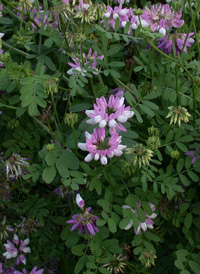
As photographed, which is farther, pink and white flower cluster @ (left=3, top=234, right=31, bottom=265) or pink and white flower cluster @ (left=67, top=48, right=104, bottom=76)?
pink and white flower cluster @ (left=3, top=234, right=31, bottom=265)

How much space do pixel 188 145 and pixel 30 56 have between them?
0.93 meters

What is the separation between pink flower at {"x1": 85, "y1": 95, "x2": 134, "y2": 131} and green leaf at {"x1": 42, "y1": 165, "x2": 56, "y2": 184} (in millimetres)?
240

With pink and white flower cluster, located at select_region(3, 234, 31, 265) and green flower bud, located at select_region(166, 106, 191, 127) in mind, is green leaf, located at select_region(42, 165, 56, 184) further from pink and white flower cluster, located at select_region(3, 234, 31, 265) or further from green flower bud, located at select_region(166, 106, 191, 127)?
pink and white flower cluster, located at select_region(3, 234, 31, 265)

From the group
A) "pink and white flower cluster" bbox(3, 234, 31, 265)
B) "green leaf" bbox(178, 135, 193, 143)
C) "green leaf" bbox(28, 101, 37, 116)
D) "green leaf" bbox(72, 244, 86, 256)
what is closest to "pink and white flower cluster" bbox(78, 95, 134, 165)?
"green leaf" bbox(28, 101, 37, 116)

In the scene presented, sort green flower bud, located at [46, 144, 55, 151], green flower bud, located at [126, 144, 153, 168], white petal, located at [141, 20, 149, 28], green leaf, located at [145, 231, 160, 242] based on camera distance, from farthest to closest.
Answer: white petal, located at [141, 20, 149, 28] < green leaf, located at [145, 231, 160, 242] < green flower bud, located at [46, 144, 55, 151] < green flower bud, located at [126, 144, 153, 168]

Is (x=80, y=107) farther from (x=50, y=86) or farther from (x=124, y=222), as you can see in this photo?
(x=124, y=222)

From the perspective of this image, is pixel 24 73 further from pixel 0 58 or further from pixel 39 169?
pixel 39 169

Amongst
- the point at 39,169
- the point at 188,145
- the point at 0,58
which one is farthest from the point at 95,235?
the point at 0,58

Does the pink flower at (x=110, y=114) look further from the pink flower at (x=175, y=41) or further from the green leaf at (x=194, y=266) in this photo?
the green leaf at (x=194, y=266)

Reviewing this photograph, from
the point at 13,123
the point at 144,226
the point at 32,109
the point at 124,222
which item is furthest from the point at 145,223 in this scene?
the point at 13,123

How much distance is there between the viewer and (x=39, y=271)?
6.19 ft

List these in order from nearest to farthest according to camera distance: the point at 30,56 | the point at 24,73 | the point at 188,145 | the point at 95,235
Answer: the point at 24,73, the point at 95,235, the point at 188,145, the point at 30,56

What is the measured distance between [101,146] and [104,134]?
0.16 ft

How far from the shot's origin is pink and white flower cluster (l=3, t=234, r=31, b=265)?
6.41 ft
